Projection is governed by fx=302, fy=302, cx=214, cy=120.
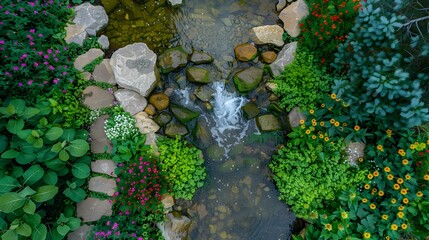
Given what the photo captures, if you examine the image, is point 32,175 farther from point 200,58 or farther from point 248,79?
point 248,79

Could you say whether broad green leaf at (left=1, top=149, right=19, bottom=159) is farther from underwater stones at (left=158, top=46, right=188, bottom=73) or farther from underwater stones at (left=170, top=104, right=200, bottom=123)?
underwater stones at (left=158, top=46, right=188, bottom=73)

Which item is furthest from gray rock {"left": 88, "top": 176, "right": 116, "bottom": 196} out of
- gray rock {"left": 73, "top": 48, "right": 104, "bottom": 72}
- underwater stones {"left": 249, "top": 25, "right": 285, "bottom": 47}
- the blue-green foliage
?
the blue-green foliage

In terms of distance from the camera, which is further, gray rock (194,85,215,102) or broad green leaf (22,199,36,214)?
gray rock (194,85,215,102)

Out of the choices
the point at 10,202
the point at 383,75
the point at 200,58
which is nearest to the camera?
the point at 383,75

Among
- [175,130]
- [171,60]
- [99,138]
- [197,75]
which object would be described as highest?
[171,60]

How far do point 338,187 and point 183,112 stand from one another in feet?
10.2

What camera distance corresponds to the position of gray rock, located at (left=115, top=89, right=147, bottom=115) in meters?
5.68

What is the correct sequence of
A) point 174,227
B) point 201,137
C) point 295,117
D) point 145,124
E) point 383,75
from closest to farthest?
1. point 383,75
2. point 174,227
3. point 145,124
4. point 295,117
5. point 201,137

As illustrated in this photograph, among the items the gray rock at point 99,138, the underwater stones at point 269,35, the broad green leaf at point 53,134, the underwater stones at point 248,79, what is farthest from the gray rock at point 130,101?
the underwater stones at point 269,35

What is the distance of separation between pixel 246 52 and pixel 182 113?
5.98ft

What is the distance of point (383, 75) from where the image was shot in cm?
400

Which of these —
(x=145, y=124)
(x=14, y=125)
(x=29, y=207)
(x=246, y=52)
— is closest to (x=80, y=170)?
(x=29, y=207)

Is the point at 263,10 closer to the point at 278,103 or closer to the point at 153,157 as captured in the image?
the point at 278,103

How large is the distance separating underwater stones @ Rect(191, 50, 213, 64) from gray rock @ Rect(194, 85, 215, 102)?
520mm
